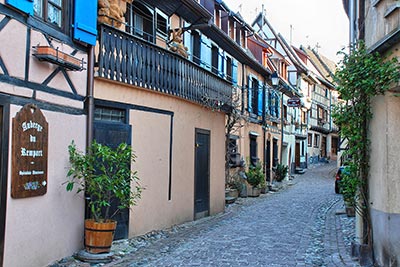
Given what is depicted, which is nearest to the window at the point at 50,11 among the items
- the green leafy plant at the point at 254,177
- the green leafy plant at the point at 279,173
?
the green leafy plant at the point at 254,177

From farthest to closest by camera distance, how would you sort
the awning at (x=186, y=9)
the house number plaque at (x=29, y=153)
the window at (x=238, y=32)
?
the window at (x=238, y=32) < the awning at (x=186, y=9) < the house number plaque at (x=29, y=153)

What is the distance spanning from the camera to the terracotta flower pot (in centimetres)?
730

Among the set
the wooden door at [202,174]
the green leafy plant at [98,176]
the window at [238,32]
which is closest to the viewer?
the green leafy plant at [98,176]

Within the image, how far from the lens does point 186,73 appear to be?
11.4 m

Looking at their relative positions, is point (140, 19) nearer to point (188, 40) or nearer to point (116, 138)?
point (188, 40)

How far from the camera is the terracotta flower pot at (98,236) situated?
24.0ft

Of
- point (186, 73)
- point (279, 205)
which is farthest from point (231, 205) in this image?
point (186, 73)

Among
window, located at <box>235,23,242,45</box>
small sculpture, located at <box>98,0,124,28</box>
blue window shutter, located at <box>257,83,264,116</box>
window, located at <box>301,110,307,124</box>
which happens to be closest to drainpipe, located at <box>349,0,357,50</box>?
small sculpture, located at <box>98,0,124,28</box>

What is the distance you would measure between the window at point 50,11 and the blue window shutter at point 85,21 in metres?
0.24

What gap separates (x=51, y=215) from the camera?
22.4ft

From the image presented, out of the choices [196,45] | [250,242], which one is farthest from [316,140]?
[250,242]

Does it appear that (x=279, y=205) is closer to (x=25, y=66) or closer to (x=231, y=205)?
(x=231, y=205)

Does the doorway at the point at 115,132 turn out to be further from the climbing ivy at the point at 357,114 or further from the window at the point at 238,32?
the window at the point at 238,32

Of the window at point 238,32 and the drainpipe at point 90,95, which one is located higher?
the window at point 238,32
